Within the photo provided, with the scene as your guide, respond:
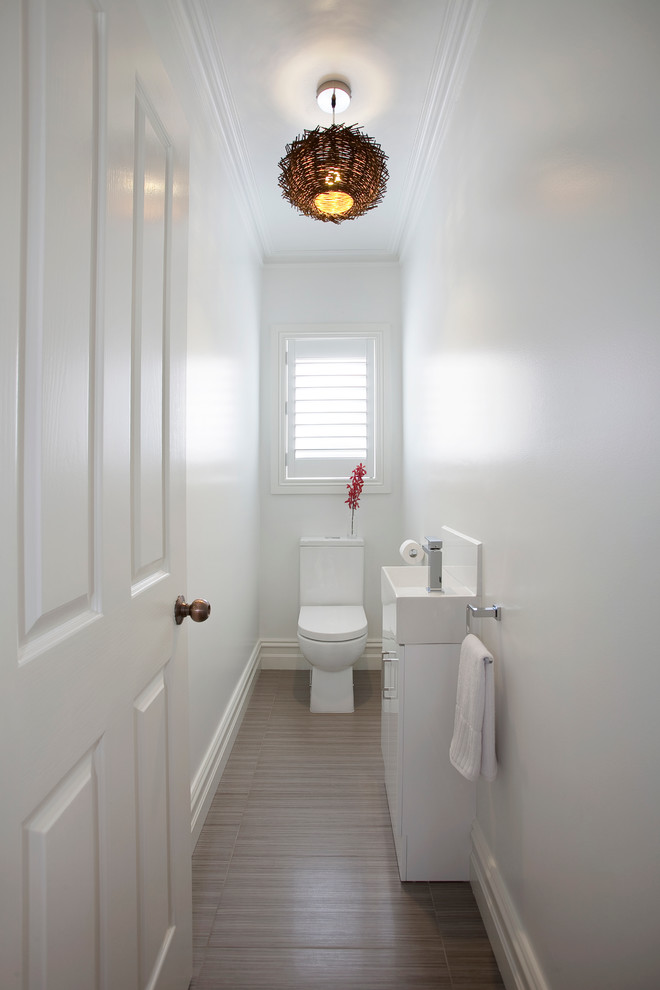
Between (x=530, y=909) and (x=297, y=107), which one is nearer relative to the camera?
(x=530, y=909)

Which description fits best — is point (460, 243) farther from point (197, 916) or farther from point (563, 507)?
point (197, 916)

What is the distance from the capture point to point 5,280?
0.58 meters

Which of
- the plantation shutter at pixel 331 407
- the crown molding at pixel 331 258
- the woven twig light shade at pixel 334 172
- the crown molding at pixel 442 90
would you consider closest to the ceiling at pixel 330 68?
the crown molding at pixel 442 90

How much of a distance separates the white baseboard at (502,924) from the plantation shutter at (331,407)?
2318 mm

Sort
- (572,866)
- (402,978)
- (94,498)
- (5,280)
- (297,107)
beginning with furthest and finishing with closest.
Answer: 1. (297,107)
2. (402,978)
3. (572,866)
4. (94,498)
5. (5,280)

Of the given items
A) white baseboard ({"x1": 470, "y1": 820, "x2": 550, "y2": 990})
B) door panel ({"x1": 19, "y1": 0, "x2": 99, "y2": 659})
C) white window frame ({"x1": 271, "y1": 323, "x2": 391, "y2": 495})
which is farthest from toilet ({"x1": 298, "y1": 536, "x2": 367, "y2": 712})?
door panel ({"x1": 19, "y1": 0, "x2": 99, "y2": 659})

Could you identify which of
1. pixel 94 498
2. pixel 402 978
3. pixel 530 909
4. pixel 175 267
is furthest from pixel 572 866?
pixel 175 267

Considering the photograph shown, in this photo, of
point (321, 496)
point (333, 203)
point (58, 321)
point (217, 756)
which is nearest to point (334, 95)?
point (333, 203)

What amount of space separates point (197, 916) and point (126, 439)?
1.45 meters

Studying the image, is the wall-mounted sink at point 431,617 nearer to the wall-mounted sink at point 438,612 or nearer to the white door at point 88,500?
the wall-mounted sink at point 438,612

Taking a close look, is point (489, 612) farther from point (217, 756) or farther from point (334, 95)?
point (334, 95)

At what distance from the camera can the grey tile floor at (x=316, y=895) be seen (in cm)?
140

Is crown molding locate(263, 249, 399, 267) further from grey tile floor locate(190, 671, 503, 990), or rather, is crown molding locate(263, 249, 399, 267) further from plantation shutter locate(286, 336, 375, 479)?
grey tile floor locate(190, 671, 503, 990)

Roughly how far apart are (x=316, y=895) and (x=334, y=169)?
98.1 inches
